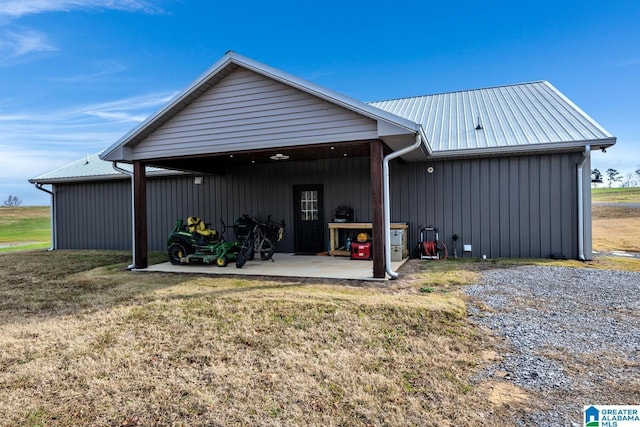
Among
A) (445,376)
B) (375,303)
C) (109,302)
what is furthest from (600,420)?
(109,302)

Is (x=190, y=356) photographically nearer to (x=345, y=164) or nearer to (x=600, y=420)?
(x=600, y=420)

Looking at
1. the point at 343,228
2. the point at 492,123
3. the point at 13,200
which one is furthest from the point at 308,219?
the point at 13,200

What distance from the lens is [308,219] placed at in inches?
359

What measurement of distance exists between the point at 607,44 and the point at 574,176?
25.9 feet

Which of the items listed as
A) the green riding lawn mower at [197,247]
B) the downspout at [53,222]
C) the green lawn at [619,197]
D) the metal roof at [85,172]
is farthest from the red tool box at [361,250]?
the green lawn at [619,197]

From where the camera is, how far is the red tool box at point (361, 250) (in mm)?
7602

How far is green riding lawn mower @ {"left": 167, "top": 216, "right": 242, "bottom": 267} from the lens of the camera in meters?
7.00

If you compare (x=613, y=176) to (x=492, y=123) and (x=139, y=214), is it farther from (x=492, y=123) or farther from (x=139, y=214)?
(x=139, y=214)

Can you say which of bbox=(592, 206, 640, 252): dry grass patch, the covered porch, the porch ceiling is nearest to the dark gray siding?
the porch ceiling

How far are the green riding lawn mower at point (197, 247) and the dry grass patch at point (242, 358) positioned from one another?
7.17 ft

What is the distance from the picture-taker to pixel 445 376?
7.78ft

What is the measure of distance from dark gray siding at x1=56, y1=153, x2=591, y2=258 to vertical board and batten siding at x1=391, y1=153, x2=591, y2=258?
0.02 metres

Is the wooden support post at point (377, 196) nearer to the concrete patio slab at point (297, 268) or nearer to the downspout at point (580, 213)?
the concrete patio slab at point (297, 268)

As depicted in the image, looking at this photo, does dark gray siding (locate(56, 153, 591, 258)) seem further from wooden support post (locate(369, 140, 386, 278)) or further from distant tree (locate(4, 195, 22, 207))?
distant tree (locate(4, 195, 22, 207))
